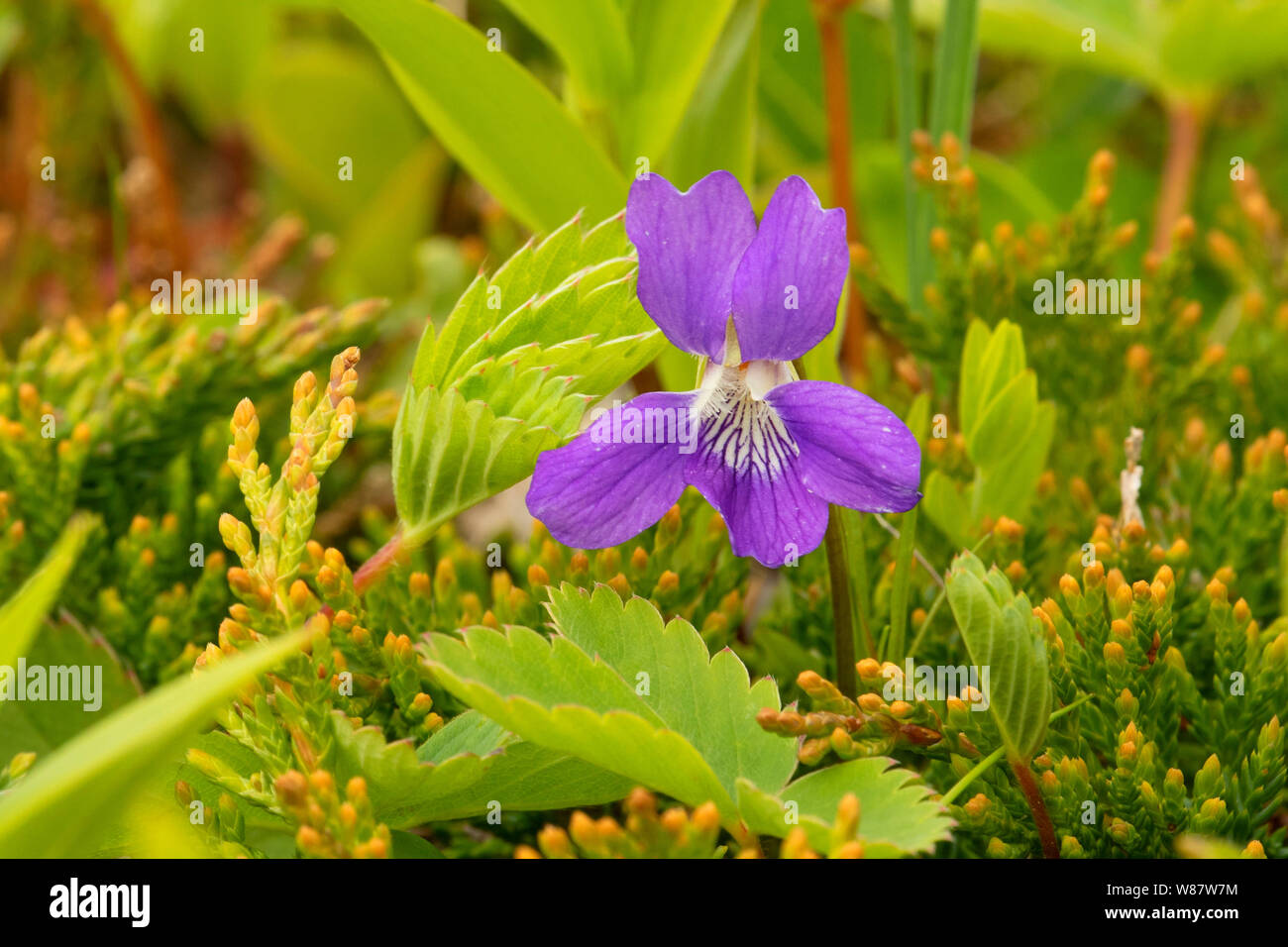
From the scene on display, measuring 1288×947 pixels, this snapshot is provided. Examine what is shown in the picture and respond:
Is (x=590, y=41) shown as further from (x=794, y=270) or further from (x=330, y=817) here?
(x=330, y=817)

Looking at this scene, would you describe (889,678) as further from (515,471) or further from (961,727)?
(515,471)

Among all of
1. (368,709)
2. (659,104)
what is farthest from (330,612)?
(659,104)

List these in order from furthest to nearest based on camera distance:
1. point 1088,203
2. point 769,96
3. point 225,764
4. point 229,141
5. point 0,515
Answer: point 229,141 < point 769,96 < point 1088,203 < point 0,515 < point 225,764

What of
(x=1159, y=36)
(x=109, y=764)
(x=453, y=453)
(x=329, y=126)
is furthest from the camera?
(x=329, y=126)

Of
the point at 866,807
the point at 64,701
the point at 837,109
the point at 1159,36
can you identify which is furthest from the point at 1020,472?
the point at 1159,36

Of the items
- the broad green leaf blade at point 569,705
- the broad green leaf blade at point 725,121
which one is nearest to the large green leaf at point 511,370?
the broad green leaf blade at point 569,705
